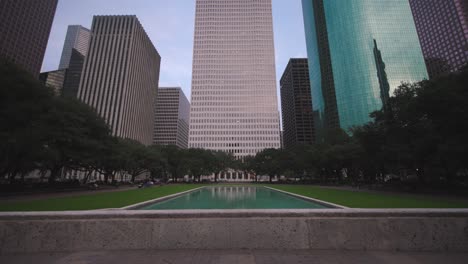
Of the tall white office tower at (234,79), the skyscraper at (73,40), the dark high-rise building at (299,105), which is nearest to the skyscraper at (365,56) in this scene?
the tall white office tower at (234,79)

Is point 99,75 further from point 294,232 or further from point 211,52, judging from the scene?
point 294,232

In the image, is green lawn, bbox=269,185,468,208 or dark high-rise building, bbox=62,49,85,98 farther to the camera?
dark high-rise building, bbox=62,49,85,98

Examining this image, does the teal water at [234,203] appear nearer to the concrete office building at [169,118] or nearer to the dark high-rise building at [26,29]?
the dark high-rise building at [26,29]

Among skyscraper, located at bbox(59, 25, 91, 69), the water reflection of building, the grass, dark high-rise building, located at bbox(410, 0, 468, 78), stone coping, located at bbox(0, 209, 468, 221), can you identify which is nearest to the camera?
stone coping, located at bbox(0, 209, 468, 221)

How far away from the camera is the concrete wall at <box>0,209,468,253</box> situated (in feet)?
14.7

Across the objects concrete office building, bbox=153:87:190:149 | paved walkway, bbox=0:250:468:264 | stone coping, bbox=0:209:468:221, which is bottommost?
paved walkway, bbox=0:250:468:264

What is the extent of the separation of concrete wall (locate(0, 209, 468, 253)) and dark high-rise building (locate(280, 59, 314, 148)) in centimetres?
15434

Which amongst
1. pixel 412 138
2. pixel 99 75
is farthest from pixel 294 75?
pixel 412 138

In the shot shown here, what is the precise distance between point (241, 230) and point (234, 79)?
400 feet

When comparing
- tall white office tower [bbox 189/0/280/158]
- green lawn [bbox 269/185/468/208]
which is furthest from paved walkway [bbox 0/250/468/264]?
tall white office tower [bbox 189/0/280/158]

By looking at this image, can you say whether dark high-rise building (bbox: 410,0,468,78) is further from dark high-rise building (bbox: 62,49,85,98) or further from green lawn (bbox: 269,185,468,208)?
dark high-rise building (bbox: 62,49,85,98)

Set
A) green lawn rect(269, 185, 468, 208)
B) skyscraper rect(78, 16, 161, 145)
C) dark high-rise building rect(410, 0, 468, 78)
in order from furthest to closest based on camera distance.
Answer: skyscraper rect(78, 16, 161, 145) < dark high-rise building rect(410, 0, 468, 78) < green lawn rect(269, 185, 468, 208)

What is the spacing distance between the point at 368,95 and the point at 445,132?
82.2 metres

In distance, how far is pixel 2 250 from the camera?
14.1ft
